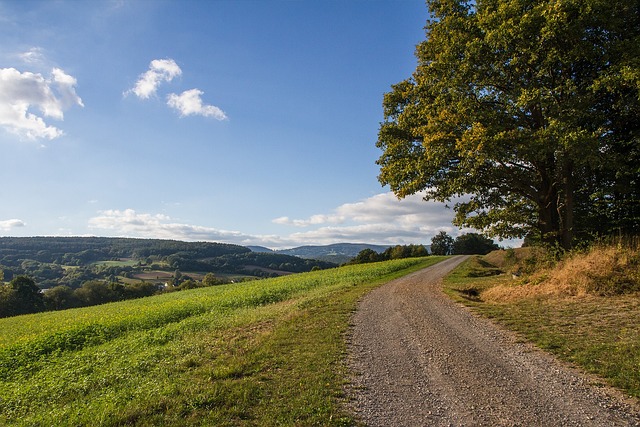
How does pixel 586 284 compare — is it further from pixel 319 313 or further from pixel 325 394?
pixel 325 394

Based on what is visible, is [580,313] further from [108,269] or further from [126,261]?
[126,261]

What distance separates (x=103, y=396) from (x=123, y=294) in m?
75.5

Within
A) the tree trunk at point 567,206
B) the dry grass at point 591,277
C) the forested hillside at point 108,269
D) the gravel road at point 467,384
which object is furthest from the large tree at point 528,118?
the forested hillside at point 108,269

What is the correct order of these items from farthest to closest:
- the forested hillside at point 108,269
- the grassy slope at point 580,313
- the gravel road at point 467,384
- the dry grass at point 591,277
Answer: the forested hillside at point 108,269 < the dry grass at point 591,277 < the grassy slope at point 580,313 < the gravel road at point 467,384

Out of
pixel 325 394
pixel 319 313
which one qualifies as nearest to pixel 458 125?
pixel 319 313

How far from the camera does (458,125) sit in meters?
17.7

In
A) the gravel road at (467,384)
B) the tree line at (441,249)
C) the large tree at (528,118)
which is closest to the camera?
the gravel road at (467,384)

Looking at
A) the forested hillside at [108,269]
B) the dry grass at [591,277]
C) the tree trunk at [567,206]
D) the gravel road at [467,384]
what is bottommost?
the forested hillside at [108,269]

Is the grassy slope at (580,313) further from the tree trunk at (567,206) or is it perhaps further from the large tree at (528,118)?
the large tree at (528,118)

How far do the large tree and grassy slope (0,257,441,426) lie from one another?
9209 millimetres

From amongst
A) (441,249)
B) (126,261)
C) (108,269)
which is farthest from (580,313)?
(126,261)

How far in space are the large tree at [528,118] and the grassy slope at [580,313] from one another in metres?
3.81

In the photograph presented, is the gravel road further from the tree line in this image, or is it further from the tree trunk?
the tree line

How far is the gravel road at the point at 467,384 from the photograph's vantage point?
18.1ft
